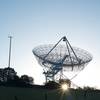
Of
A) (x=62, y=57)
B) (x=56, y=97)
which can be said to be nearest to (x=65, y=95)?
(x=56, y=97)

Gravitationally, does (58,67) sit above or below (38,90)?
above

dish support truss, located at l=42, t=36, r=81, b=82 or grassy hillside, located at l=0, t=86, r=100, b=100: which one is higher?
dish support truss, located at l=42, t=36, r=81, b=82

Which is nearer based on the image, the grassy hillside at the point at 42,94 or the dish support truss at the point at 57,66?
the grassy hillside at the point at 42,94

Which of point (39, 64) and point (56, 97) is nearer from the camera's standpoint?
point (56, 97)

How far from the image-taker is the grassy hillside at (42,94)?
35.3m

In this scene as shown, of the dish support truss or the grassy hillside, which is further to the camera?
the dish support truss

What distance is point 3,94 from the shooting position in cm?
3472

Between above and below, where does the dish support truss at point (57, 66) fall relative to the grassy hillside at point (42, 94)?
above

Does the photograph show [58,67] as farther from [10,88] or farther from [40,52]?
[10,88]

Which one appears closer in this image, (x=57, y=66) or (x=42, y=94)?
(x=42, y=94)

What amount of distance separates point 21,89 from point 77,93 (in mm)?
11846

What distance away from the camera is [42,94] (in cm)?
4019

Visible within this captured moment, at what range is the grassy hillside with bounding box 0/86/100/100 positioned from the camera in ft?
116

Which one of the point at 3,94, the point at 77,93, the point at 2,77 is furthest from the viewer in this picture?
the point at 2,77
